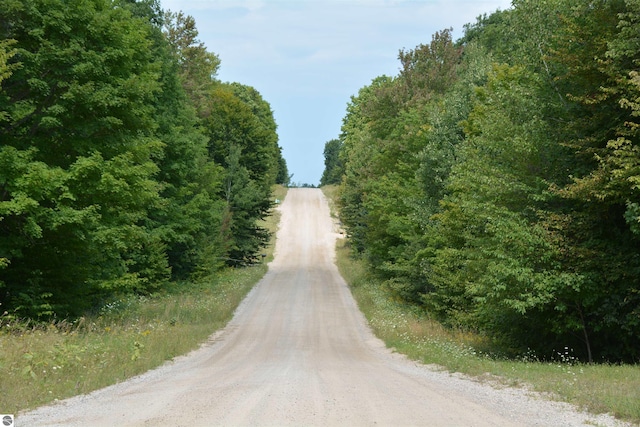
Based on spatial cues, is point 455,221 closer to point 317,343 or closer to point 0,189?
point 317,343

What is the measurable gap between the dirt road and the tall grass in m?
0.52

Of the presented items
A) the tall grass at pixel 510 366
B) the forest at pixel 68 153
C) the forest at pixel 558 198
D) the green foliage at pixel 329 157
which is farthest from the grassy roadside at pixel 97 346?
the green foliage at pixel 329 157

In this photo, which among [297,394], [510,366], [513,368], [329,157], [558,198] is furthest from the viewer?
[329,157]

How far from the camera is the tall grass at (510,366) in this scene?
984 cm

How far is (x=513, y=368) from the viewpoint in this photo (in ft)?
45.5

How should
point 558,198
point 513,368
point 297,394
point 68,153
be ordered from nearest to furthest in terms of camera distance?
point 297,394 < point 513,368 < point 558,198 < point 68,153

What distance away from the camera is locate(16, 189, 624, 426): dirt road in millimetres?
8445

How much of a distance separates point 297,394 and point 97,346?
21.5ft

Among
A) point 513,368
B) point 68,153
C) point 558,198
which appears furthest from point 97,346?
point 558,198

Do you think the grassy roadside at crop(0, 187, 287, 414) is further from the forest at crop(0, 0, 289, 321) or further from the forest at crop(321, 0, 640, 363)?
the forest at crop(321, 0, 640, 363)

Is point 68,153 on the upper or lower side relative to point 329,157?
lower

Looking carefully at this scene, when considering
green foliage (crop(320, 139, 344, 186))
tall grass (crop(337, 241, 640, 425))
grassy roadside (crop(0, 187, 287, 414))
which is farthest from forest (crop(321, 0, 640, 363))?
green foliage (crop(320, 139, 344, 186))

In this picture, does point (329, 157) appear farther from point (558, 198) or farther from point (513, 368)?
point (513, 368)

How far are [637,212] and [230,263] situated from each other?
4481 cm
